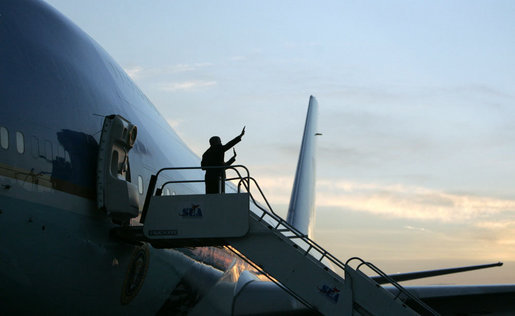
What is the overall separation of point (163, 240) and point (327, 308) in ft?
7.02

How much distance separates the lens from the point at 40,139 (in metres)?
6.69

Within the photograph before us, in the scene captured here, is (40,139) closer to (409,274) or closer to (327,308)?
(327,308)

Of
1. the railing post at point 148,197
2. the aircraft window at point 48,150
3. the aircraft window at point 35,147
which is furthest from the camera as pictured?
the railing post at point 148,197

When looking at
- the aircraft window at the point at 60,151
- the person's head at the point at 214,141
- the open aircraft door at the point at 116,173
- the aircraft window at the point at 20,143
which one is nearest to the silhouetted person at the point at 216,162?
the person's head at the point at 214,141

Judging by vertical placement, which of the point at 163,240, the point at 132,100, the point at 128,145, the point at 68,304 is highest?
the point at 132,100

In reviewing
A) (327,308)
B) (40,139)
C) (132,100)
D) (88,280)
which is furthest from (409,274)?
(40,139)

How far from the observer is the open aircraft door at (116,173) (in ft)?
24.6

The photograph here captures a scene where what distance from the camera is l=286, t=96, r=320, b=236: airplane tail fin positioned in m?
24.1

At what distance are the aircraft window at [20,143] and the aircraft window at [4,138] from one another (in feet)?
0.47

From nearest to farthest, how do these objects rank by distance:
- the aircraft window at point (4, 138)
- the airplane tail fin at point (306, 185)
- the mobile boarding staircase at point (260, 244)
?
the aircraft window at point (4, 138) → the mobile boarding staircase at point (260, 244) → the airplane tail fin at point (306, 185)

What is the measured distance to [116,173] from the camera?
7781 mm

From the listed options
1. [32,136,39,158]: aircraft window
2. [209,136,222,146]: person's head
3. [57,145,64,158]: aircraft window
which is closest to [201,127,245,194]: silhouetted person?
[209,136,222,146]: person's head

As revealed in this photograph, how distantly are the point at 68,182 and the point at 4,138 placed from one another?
104 cm

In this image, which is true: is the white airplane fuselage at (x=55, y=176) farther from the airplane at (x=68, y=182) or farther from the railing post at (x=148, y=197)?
the railing post at (x=148, y=197)
